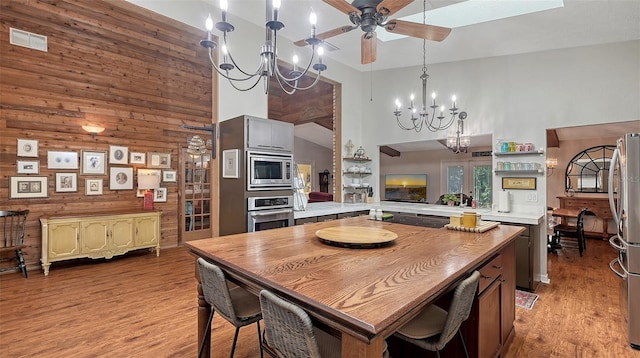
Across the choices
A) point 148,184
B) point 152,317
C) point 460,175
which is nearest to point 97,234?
point 148,184

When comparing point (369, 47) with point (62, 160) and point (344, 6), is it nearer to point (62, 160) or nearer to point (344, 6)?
point (344, 6)

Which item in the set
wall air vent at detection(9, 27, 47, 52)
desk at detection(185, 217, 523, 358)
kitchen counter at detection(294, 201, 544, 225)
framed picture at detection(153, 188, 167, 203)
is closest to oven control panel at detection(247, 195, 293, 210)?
kitchen counter at detection(294, 201, 544, 225)

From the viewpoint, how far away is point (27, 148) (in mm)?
4254

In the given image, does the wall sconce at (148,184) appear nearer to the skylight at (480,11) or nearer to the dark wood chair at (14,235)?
the dark wood chair at (14,235)

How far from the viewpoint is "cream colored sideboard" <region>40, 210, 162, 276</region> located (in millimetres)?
4090

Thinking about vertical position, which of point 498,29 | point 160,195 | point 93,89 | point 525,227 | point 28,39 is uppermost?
point 28,39

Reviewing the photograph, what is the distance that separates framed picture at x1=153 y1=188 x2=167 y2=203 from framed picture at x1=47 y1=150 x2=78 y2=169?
126 cm

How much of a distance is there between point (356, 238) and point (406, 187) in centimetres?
661

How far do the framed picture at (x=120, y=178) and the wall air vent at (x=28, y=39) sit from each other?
6.42ft

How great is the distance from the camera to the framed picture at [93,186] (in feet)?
15.8

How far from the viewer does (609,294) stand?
3.17 metres

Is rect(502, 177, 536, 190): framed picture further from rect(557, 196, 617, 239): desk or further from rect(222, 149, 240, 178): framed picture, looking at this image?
rect(557, 196, 617, 239): desk

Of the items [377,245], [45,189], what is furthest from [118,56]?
[377,245]

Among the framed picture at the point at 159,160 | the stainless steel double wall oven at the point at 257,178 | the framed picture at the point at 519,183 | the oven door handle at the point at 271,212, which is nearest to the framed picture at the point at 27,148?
the framed picture at the point at 159,160
